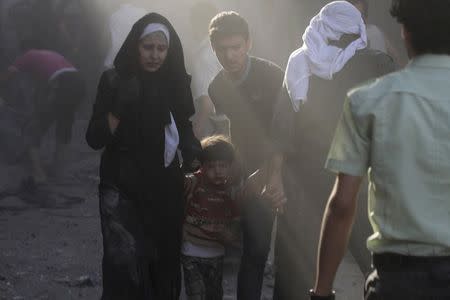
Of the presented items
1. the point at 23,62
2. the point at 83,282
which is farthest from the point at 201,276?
the point at 23,62

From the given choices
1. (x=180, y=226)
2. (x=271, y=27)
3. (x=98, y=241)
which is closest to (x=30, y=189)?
(x=98, y=241)

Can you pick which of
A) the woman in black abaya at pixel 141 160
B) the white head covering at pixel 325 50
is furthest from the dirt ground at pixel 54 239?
the white head covering at pixel 325 50

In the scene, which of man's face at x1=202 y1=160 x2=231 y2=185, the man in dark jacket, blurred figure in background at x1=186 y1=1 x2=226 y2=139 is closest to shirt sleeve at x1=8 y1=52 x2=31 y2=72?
blurred figure in background at x1=186 y1=1 x2=226 y2=139

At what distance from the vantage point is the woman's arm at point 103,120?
5984mm

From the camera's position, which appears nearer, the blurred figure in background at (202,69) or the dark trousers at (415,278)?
the dark trousers at (415,278)

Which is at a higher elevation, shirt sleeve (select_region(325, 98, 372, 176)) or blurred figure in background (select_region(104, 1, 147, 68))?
shirt sleeve (select_region(325, 98, 372, 176))

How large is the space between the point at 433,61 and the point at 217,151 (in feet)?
9.10

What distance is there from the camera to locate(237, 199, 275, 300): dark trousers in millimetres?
6266

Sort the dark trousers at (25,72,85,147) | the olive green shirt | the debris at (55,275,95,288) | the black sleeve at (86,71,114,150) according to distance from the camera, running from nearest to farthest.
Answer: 1. the olive green shirt
2. the black sleeve at (86,71,114,150)
3. the debris at (55,275,95,288)
4. the dark trousers at (25,72,85,147)

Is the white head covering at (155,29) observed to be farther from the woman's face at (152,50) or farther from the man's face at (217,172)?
the man's face at (217,172)

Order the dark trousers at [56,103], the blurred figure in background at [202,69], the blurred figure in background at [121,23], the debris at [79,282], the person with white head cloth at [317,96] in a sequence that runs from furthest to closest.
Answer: the dark trousers at [56,103] → the blurred figure in background at [121,23] → the debris at [79,282] → the blurred figure in background at [202,69] → the person with white head cloth at [317,96]

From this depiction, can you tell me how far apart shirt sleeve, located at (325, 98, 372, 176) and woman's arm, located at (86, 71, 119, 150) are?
8.59ft

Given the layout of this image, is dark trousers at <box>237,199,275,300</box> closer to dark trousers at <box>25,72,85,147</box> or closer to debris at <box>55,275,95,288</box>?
debris at <box>55,275,95,288</box>

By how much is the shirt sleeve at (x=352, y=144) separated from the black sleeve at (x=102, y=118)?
2.62m
